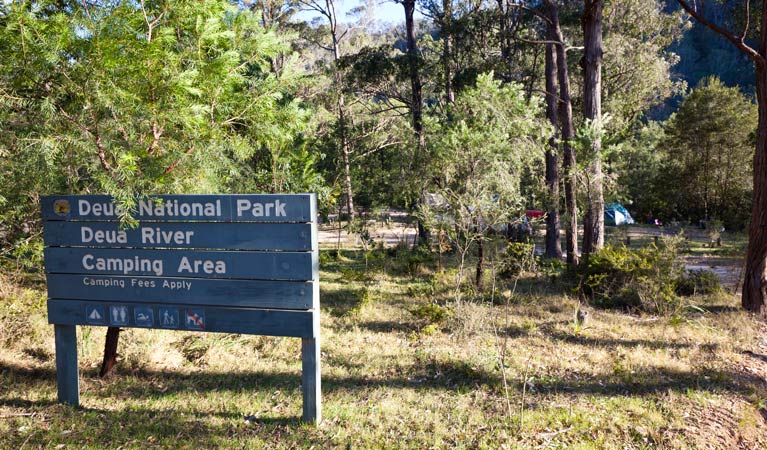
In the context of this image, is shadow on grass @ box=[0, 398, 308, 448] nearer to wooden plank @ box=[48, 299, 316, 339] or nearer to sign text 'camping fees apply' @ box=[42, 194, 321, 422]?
sign text 'camping fees apply' @ box=[42, 194, 321, 422]

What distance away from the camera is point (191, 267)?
4070 mm

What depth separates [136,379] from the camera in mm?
5176

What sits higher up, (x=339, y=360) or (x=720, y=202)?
(x=720, y=202)

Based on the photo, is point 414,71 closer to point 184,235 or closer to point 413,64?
point 413,64

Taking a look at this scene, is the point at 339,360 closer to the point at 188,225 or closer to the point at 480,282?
the point at 188,225

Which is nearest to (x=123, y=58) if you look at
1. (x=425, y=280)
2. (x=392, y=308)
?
(x=392, y=308)

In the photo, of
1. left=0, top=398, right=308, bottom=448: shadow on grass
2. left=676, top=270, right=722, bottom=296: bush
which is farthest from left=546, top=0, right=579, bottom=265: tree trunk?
left=0, top=398, right=308, bottom=448: shadow on grass

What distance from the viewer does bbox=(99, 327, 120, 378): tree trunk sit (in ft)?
16.9

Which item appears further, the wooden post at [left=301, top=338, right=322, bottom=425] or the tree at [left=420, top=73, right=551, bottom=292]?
the tree at [left=420, top=73, right=551, bottom=292]

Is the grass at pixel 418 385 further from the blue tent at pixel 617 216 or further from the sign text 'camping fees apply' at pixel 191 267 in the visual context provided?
the blue tent at pixel 617 216

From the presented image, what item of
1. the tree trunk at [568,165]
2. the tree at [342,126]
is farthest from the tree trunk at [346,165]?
the tree trunk at [568,165]

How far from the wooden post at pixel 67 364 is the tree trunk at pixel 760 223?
908cm

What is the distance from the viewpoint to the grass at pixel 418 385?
4070 millimetres

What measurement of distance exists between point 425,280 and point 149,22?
8.31 meters
